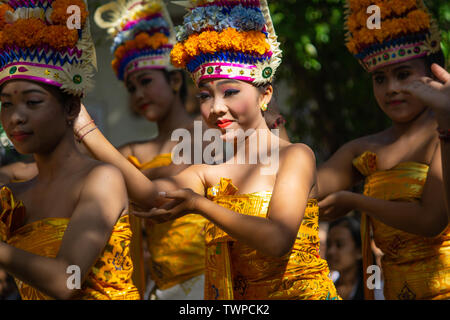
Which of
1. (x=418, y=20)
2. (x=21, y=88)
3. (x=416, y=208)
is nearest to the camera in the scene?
(x=21, y=88)

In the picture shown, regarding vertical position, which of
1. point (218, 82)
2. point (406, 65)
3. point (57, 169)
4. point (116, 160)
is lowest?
point (57, 169)

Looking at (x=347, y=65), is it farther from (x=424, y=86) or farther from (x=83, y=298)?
(x=83, y=298)

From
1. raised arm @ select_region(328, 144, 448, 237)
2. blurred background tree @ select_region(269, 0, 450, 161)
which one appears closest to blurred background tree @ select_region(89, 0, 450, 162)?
blurred background tree @ select_region(269, 0, 450, 161)

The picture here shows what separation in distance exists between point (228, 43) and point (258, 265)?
1.14m

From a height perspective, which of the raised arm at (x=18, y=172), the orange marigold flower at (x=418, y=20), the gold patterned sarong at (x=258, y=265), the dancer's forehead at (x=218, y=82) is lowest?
the gold patterned sarong at (x=258, y=265)

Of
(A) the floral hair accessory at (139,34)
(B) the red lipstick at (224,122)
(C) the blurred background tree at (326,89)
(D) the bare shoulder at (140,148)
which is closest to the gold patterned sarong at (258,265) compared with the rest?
(B) the red lipstick at (224,122)

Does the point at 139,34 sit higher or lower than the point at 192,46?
higher

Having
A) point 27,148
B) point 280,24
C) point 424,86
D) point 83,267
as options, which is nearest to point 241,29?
point 424,86

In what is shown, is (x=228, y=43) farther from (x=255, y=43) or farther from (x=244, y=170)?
(x=244, y=170)

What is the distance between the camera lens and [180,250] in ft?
17.0

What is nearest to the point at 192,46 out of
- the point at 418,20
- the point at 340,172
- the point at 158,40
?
the point at 340,172

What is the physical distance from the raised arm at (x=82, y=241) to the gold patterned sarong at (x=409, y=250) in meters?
1.68

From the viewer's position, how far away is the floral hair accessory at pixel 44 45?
10.7ft

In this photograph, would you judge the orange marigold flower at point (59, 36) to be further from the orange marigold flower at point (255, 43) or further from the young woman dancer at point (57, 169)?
the orange marigold flower at point (255, 43)
